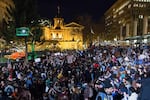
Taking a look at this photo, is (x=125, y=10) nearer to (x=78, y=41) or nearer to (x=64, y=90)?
(x=78, y=41)

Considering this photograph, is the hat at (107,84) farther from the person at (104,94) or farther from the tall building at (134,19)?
the tall building at (134,19)

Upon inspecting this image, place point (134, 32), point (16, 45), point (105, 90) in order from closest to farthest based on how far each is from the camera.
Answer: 1. point (105, 90)
2. point (16, 45)
3. point (134, 32)

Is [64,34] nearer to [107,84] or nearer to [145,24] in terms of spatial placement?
[145,24]

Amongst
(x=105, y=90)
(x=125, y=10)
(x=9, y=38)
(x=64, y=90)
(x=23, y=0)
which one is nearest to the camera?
(x=105, y=90)

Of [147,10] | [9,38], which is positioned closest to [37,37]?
[9,38]

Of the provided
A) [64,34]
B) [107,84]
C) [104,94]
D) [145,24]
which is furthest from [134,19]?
[104,94]

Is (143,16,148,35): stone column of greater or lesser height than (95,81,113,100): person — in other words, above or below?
above

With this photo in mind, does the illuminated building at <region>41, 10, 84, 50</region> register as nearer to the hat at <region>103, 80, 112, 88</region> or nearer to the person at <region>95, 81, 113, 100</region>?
the hat at <region>103, 80, 112, 88</region>

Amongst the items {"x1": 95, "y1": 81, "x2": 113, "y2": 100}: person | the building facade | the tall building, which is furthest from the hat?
the building facade

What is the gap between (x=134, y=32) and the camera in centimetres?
12488

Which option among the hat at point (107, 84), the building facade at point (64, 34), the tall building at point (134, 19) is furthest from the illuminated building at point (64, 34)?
the hat at point (107, 84)

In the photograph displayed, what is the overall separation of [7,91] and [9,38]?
130 ft

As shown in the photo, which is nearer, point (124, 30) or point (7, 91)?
point (7, 91)

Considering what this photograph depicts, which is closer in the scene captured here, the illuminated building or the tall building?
the tall building
